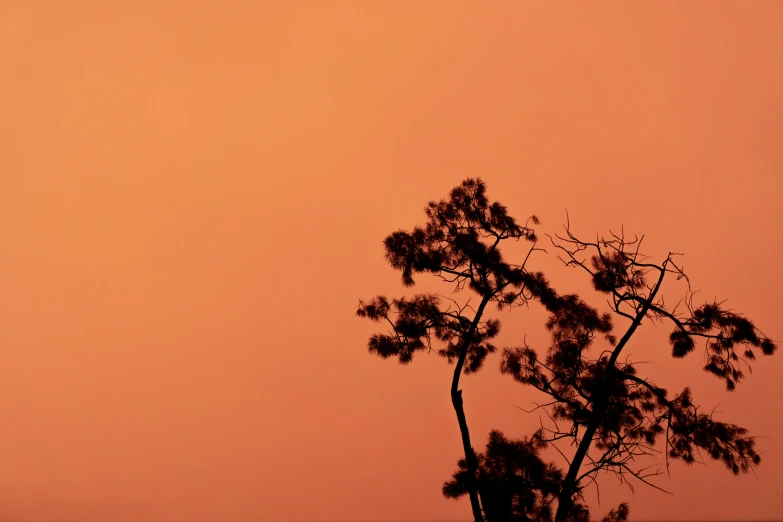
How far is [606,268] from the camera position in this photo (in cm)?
390

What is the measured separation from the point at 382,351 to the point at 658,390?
1.57m

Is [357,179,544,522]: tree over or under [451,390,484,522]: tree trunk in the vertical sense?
over

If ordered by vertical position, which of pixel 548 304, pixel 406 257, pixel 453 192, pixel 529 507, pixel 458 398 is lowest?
pixel 529 507

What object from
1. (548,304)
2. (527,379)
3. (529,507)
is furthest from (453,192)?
(529,507)

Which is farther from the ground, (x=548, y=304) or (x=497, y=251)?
(x=497, y=251)

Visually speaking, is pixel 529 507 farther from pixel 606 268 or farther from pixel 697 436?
pixel 606 268

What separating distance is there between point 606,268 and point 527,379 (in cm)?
78

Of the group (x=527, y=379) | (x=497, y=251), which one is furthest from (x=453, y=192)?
(x=527, y=379)

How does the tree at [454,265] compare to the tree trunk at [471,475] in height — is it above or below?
above

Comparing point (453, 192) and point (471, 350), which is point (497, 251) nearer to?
point (453, 192)

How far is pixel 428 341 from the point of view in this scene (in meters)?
4.19

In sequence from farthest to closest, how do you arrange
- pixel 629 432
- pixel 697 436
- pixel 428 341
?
pixel 428 341, pixel 629 432, pixel 697 436

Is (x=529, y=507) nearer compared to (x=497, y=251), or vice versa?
(x=529, y=507)

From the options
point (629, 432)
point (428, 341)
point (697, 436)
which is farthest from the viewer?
point (428, 341)
